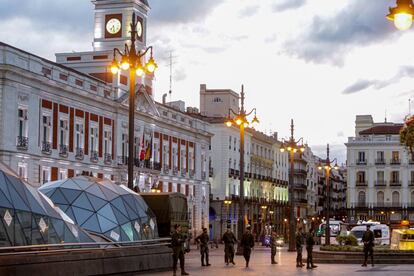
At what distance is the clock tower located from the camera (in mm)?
80188

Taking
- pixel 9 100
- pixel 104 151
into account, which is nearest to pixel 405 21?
pixel 9 100

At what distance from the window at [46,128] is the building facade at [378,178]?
68.9 metres

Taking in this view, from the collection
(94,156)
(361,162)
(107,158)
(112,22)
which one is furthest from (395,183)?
(94,156)

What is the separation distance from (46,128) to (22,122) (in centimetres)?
361

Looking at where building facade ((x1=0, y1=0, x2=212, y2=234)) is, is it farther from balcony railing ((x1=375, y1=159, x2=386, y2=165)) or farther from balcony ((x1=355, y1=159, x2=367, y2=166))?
balcony railing ((x1=375, y1=159, x2=386, y2=165))

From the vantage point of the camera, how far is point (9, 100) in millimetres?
55062

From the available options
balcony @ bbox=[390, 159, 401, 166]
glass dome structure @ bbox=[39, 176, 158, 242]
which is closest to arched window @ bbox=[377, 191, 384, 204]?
balcony @ bbox=[390, 159, 401, 166]

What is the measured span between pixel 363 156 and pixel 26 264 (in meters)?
107

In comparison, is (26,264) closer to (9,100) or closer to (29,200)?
(29,200)

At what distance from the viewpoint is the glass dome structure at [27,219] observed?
2170 cm

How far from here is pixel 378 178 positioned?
121875 mm

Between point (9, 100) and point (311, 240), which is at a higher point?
point (9, 100)

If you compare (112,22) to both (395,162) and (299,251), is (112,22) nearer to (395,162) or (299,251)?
(299,251)

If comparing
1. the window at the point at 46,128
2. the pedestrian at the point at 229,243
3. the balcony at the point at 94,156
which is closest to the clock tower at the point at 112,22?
the balcony at the point at 94,156
